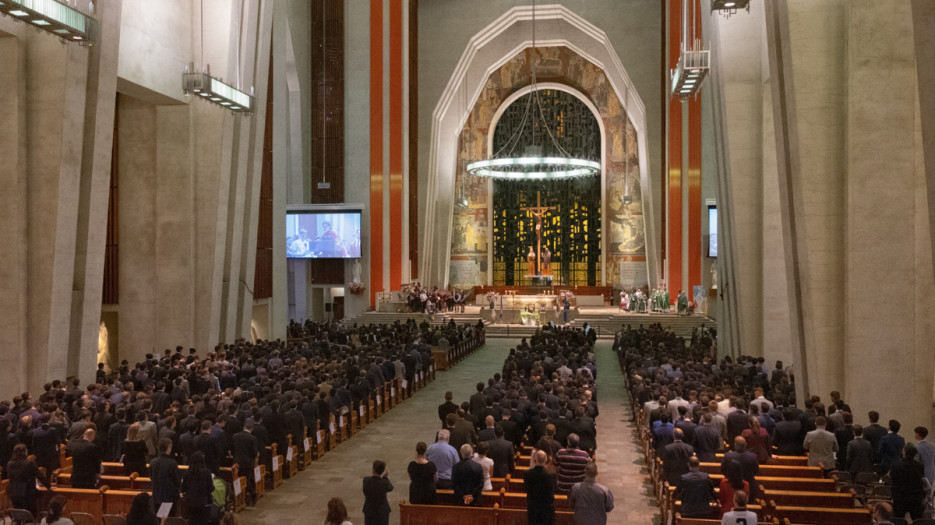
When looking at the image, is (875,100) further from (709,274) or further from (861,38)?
(709,274)

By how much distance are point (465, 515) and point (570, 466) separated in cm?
114

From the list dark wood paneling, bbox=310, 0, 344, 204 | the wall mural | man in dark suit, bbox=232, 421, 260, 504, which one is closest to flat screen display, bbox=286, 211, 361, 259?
dark wood paneling, bbox=310, 0, 344, 204

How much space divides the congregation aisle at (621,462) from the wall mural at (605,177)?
65.7 ft

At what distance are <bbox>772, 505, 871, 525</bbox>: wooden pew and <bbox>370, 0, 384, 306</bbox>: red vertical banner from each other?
2459 cm

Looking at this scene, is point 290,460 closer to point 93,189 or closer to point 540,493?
point 540,493

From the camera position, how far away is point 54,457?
8125 millimetres

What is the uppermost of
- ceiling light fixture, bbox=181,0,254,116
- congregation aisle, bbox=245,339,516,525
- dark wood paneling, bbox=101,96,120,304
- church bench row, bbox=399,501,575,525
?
ceiling light fixture, bbox=181,0,254,116

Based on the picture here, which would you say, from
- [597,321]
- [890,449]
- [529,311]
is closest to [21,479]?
[890,449]

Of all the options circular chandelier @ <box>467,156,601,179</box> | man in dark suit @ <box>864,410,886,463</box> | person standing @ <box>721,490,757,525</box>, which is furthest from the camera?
circular chandelier @ <box>467,156,601,179</box>

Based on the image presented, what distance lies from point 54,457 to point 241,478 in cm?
190

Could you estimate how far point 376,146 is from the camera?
102ft

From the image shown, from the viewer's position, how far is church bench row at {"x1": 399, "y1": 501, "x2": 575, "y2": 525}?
7.16m

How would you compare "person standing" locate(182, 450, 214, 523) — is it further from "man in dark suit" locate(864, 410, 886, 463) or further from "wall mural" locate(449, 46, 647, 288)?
"wall mural" locate(449, 46, 647, 288)

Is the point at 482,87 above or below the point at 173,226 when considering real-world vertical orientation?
above
